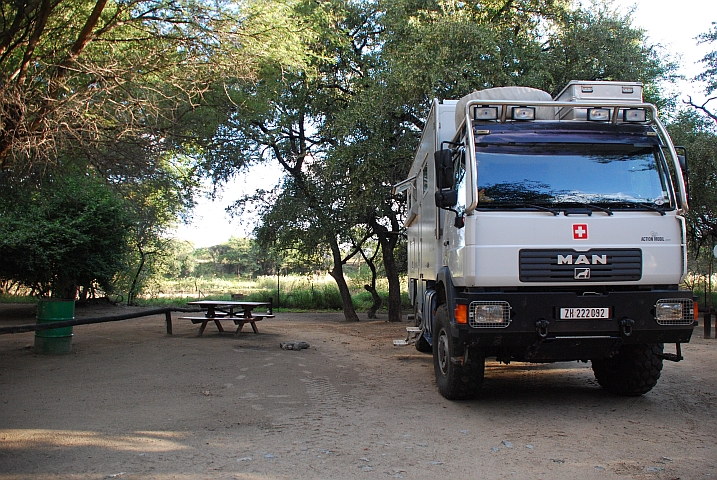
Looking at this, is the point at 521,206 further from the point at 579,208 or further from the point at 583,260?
the point at 583,260

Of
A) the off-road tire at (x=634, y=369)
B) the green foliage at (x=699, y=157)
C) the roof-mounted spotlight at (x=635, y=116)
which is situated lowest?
the off-road tire at (x=634, y=369)

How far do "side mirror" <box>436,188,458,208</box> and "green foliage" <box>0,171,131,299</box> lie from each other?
10794 mm

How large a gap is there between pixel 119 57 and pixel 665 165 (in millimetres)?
8408

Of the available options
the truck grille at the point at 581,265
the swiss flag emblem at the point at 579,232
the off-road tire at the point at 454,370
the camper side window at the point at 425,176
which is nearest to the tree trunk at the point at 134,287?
the camper side window at the point at 425,176

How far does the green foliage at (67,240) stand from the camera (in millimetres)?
15898

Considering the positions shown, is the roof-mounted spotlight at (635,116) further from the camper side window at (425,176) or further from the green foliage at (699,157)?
the green foliage at (699,157)

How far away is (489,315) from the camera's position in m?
6.10

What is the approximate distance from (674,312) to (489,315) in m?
1.88

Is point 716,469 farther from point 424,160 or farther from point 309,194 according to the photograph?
point 309,194

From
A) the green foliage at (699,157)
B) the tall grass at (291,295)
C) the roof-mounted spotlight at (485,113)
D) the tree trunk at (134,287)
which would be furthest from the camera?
the tall grass at (291,295)

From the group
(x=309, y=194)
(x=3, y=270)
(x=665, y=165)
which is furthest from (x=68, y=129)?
(x=309, y=194)

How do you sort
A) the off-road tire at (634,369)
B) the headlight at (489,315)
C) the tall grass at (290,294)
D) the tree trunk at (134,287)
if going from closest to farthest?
the headlight at (489,315) → the off-road tire at (634,369) → the tree trunk at (134,287) → the tall grass at (290,294)

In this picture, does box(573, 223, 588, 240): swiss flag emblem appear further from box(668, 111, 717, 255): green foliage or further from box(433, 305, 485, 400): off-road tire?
box(668, 111, 717, 255): green foliage

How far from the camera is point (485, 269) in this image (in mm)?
6105
